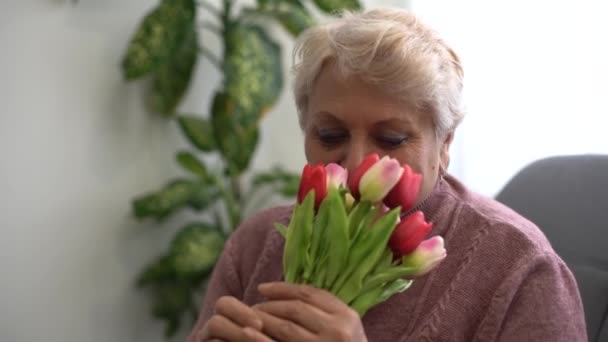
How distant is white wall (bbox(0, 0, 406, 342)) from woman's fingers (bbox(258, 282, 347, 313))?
4.98 ft

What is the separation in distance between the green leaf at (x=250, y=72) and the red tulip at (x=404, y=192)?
1383mm

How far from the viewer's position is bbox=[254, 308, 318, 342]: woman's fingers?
0.75 m

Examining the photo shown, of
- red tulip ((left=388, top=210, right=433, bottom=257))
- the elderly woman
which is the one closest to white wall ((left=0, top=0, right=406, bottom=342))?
the elderly woman

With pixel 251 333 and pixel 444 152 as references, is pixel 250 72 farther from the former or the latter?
pixel 251 333

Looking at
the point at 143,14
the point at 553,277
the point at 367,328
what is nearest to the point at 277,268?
the point at 367,328

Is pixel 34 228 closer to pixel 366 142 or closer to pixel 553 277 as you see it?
pixel 366 142

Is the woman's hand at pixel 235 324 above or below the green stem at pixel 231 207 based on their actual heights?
above

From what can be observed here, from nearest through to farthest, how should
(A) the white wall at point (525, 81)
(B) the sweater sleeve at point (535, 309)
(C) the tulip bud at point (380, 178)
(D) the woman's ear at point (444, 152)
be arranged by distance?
1. (C) the tulip bud at point (380, 178)
2. (B) the sweater sleeve at point (535, 309)
3. (D) the woman's ear at point (444, 152)
4. (A) the white wall at point (525, 81)

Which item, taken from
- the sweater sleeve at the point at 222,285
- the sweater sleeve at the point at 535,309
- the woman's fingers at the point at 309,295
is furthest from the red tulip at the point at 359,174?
the sweater sleeve at the point at 222,285

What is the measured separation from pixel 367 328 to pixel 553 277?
27 cm

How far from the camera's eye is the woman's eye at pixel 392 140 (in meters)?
0.94

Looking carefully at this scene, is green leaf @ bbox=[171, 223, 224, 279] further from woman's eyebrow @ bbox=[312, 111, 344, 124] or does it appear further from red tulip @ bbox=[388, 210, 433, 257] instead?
red tulip @ bbox=[388, 210, 433, 257]

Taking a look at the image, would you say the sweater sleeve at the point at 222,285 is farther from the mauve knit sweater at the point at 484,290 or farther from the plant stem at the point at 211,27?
the plant stem at the point at 211,27

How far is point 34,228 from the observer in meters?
2.12
